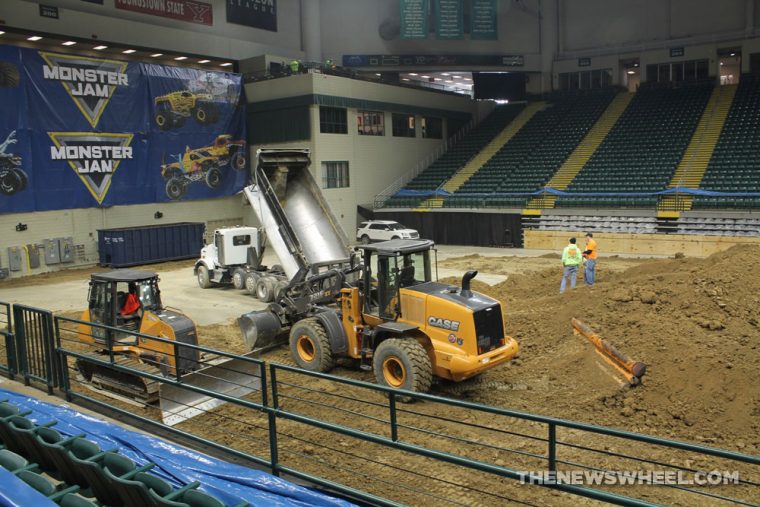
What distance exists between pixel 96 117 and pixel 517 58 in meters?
29.6

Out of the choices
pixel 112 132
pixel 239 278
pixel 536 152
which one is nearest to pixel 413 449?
pixel 239 278

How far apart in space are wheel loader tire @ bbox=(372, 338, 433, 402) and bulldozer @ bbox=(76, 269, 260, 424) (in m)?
2.14

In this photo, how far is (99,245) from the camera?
3027cm

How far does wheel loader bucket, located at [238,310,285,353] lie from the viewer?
1354 cm

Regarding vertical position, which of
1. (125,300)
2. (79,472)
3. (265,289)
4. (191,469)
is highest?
(125,300)

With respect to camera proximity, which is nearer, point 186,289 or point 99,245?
point 186,289

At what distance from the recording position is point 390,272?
11.0 m

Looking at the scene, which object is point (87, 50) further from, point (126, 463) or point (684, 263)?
point (126, 463)

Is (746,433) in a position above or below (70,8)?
below

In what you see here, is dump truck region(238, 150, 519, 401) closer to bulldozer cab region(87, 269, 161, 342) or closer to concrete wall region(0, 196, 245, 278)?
bulldozer cab region(87, 269, 161, 342)

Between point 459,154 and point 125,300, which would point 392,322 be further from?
point 459,154

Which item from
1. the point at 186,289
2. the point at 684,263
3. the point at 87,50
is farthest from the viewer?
the point at 87,50

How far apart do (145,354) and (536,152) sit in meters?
34.0

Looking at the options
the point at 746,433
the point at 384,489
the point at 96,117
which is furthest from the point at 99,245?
the point at 746,433
